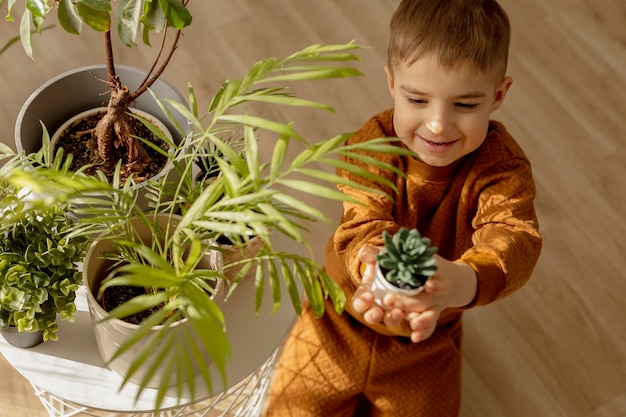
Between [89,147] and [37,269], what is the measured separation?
0.36m

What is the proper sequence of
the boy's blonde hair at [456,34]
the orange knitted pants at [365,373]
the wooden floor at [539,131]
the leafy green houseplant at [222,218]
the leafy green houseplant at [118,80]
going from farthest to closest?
the wooden floor at [539,131]
the orange knitted pants at [365,373]
the boy's blonde hair at [456,34]
the leafy green houseplant at [118,80]
the leafy green houseplant at [222,218]

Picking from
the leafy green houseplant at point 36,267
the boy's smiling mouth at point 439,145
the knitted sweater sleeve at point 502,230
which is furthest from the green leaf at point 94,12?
the knitted sweater sleeve at point 502,230

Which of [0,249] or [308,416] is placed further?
[308,416]

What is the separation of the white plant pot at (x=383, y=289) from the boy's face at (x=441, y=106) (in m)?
0.29

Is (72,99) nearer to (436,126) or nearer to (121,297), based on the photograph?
(121,297)

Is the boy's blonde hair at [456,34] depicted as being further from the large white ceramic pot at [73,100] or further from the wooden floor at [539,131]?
the wooden floor at [539,131]

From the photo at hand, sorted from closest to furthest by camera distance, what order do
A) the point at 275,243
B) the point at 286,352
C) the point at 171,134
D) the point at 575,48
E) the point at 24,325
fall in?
the point at 24,325
the point at 275,243
the point at 171,134
the point at 286,352
the point at 575,48

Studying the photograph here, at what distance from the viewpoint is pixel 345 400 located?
158 centimetres

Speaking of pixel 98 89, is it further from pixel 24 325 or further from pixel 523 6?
pixel 523 6

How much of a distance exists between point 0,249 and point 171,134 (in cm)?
45

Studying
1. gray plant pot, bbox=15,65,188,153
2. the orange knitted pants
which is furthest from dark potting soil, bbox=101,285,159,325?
the orange knitted pants

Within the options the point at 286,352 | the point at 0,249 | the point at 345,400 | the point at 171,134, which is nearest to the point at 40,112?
the point at 171,134

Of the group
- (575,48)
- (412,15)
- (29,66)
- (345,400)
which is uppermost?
(412,15)

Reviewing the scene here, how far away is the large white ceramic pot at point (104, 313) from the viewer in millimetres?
1114
